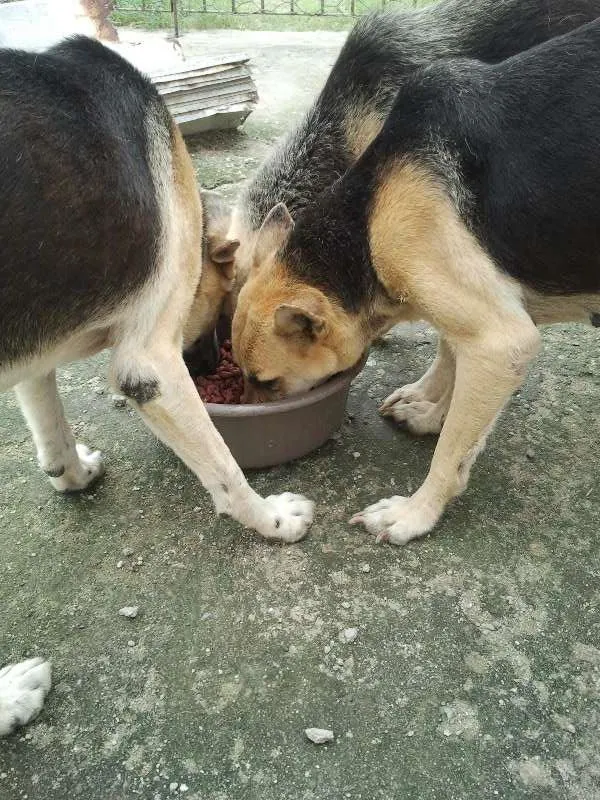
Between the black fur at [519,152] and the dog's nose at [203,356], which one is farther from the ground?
the black fur at [519,152]

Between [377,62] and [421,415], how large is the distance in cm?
204

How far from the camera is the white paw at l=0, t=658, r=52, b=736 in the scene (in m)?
2.77

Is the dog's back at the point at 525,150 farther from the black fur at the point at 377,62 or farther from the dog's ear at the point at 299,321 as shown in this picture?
the black fur at the point at 377,62

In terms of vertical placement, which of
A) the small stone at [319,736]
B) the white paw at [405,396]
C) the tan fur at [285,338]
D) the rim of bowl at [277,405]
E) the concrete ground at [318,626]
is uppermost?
the tan fur at [285,338]

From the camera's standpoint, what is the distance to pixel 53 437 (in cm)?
361

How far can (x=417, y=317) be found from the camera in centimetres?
359

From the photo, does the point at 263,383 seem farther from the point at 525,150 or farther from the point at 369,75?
the point at 369,75

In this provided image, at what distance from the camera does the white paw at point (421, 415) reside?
13.6 ft

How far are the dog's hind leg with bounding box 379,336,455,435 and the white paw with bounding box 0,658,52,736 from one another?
7.44 feet

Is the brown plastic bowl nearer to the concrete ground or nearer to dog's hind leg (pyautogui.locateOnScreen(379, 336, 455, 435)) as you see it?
the concrete ground

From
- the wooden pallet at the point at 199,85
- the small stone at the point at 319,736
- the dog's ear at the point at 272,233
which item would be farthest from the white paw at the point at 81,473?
the wooden pallet at the point at 199,85

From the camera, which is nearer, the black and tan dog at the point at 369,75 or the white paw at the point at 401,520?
the white paw at the point at 401,520

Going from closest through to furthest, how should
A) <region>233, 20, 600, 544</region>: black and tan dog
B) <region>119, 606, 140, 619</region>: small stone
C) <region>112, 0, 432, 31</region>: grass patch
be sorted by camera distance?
1. <region>233, 20, 600, 544</region>: black and tan dog
2. <region>119, 606, 140, 619</region>: small stone
3. <region>112, 0, 432, 31</region>: grass patch

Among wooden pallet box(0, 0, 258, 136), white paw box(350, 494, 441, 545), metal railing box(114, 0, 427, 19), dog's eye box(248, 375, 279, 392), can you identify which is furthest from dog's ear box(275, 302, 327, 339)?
metal railing box(114, 0, 427, 19)
